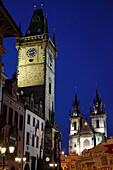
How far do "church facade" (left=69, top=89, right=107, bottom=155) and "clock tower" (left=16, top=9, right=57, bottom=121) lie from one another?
40.8 m

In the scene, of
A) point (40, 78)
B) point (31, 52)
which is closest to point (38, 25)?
point (31, 52)

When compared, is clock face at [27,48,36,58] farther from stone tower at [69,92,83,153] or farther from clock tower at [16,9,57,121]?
stone tower at [69,92,83,153]

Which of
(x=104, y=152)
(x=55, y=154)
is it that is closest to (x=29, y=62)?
(x=55, y=154)

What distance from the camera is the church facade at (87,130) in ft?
275

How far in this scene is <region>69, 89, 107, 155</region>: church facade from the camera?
83694 millimetres

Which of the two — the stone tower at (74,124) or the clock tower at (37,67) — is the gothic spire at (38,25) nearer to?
the clock tower at (37,67)

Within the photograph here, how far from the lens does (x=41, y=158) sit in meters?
39.9

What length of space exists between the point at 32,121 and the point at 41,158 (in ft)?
23.5

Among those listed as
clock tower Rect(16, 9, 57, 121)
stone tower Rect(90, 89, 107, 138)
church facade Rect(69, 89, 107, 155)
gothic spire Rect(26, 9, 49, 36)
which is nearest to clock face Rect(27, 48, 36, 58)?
clock tower Rect(16, 9, 57, 121)

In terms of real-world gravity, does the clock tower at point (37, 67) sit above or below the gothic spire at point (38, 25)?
below

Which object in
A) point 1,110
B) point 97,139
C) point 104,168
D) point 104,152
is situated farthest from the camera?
point 97,139

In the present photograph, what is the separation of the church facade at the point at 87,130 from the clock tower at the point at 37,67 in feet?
134

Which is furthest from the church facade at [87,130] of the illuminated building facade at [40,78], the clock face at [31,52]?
the clock face at [31,52]

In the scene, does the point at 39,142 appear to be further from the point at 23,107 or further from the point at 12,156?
the point at 12,156
